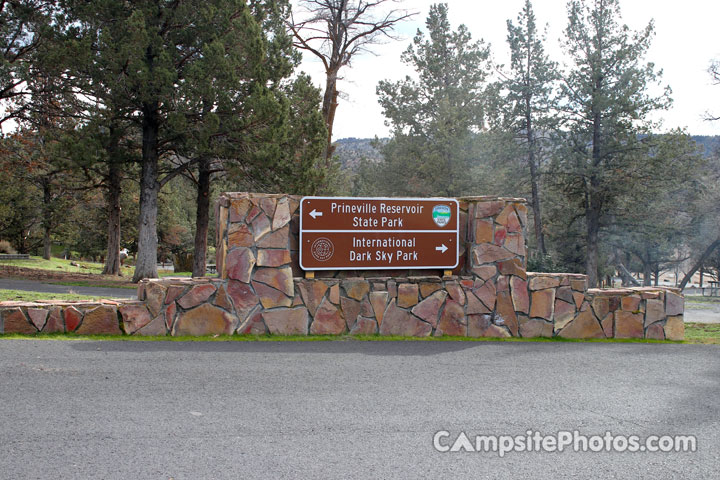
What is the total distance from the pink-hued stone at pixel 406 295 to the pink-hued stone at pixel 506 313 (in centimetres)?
135

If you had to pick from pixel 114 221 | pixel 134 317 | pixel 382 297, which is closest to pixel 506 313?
pixel 382 297

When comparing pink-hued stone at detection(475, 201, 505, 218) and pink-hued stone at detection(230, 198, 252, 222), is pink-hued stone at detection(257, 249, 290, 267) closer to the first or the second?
pink-hued stone at detection(230, 198, 252, 222)

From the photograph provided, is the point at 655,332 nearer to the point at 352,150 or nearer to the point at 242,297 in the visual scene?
the point at 242,297

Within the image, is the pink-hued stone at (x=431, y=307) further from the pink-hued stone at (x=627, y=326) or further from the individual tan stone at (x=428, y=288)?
the pink-hued stone at (x=627, y=326)

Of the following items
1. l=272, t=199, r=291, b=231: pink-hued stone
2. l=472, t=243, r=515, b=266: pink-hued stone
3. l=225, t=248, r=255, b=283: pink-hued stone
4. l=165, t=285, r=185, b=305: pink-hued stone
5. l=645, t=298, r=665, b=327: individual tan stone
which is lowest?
l=645, t=298, r=665, b=327: individual tan stone

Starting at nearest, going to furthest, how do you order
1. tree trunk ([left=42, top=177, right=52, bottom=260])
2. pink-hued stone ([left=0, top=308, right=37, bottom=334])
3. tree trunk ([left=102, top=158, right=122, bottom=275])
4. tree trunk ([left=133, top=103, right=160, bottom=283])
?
pink-hued stone ([left=0, top=308, right=37, bottom=334]) → tree trunk ([left=133, top=103, right=160, bottom=283]) → tree trunk ([left=102, top=158, right=122, bottom=275]) → tree trunk ([left=42, top=177, right=52, bottom=260])

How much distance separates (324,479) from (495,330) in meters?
5.76

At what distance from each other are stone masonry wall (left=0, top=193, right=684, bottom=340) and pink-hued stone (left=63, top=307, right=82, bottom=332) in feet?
0.13

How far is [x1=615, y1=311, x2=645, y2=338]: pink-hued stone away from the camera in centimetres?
910

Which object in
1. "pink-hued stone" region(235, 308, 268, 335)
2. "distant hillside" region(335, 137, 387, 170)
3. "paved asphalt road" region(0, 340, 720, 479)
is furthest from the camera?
"distant hillside" region(335, 137, 387, 170)

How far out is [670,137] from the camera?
2653cm

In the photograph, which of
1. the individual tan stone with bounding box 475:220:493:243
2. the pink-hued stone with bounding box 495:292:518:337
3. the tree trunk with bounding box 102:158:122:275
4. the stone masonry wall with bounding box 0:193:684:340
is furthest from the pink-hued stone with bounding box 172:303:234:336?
the tree trunk with bounding box 102:158:122:275

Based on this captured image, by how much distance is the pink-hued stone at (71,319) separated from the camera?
7.90 m

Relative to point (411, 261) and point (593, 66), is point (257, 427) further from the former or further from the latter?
point (593, 66)
